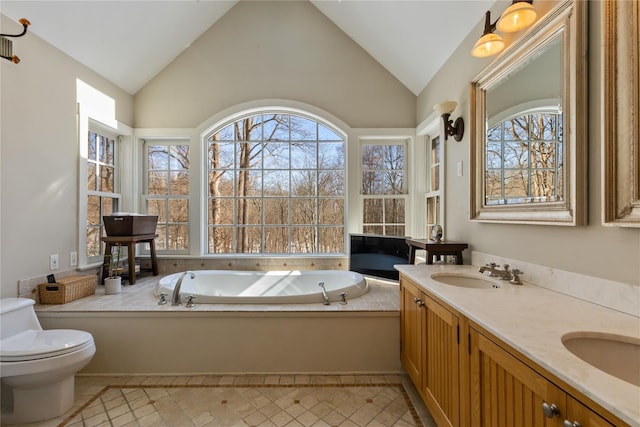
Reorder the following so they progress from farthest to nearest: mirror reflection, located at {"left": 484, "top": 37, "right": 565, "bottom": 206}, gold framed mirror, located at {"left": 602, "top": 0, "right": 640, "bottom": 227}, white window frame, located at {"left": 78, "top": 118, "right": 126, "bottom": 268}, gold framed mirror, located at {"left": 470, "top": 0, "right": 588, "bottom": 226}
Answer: white window frame, located at {"left": 78, "top": 118, "right": 126, "bottom": 268}, mirror reflection, located at {"left": 484, "top": 37, "right": 565, "bottom": 206}, gold framed mirror, located at {"left": 470, "top": 0, "right": 588, "bottom": 226}, gold framed mirror, located at {"left": 602, "top": 0, "right": 640, "bottom": 227}

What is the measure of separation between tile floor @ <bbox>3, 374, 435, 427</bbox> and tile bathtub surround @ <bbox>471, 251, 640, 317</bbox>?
1005 mm

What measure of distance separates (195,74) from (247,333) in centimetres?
284

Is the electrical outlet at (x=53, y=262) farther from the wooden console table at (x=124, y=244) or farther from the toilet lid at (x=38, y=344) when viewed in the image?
the toilet lid at (x=38, y=344)

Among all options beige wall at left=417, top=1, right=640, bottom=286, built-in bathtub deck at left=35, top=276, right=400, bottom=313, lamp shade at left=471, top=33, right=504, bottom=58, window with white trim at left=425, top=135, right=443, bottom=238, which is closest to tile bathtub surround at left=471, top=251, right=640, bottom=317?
beige wall at left=417, top=1, right=640, bottom=286

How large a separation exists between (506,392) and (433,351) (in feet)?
1.82

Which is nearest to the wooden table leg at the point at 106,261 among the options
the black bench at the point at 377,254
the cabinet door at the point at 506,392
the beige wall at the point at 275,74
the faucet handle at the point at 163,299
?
the faucet handle at the point at 163,299

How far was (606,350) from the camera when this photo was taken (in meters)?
0.82

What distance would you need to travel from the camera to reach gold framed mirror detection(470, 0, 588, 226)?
114cm

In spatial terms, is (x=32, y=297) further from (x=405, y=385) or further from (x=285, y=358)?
(x=405, y=385)

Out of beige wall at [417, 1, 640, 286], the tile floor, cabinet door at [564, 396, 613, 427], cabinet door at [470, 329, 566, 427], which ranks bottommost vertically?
the tile floor

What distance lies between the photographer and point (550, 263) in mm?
1302

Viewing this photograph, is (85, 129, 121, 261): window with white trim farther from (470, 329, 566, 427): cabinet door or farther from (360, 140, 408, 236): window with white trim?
(470, 329, 566, 427): cabinet door

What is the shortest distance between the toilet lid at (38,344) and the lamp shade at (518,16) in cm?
288

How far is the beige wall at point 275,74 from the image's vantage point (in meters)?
3.12
